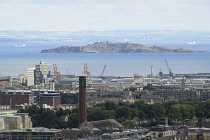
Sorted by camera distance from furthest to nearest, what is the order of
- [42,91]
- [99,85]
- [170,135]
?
[99,85] → [42,91] → [170,135]

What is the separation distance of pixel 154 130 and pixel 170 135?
86 centimetres

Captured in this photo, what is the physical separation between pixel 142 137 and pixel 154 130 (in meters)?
4.24

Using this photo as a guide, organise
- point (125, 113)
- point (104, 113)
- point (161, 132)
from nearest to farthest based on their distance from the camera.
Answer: point (161, 132), point (104, 113), point (125, 113)

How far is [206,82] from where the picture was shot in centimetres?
11481

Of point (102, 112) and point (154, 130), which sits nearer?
point (154, 130)

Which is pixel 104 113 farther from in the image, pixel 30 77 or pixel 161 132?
pixel 30 77

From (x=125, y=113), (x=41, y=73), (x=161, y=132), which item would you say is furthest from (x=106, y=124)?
(x=41, y=73)

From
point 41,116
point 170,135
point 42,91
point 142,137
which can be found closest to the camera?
point 142,137

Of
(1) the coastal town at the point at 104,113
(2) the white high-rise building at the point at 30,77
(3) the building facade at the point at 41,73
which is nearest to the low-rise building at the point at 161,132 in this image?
(1) the coastal town at the point at 104,113

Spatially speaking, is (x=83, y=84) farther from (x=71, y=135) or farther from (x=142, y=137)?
(x=142, y=137)

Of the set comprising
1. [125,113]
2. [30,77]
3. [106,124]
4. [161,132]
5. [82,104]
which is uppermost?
[82,104]

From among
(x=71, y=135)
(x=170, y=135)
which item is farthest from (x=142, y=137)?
(x=71, y=135)

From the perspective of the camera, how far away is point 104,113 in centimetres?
6141

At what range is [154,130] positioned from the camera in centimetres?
4484
